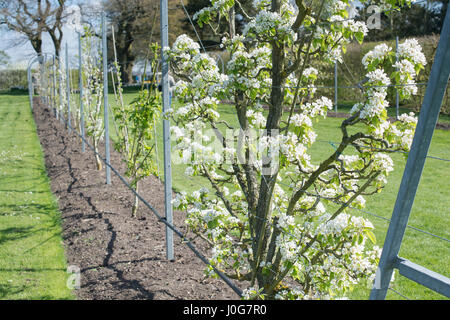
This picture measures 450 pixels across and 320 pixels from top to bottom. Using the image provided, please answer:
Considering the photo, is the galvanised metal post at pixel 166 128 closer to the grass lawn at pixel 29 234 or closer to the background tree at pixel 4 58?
the grass lawn at pixel 29 234

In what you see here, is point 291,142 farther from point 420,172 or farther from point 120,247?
point 120,247

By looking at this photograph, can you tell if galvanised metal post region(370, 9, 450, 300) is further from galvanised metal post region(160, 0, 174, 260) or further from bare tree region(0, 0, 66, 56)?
bare tree region(0, 0, 66, 56)

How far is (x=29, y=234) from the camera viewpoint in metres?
4.51

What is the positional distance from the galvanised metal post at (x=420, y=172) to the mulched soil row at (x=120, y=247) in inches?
69.2

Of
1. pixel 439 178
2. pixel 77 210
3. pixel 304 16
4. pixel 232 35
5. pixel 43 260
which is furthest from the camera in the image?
pixel 439 178

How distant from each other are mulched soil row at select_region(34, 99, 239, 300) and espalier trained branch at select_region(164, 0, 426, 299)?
0.64 m

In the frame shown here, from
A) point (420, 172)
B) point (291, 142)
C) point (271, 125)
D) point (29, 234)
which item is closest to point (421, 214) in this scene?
point (271, 125)

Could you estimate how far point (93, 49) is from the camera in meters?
7.72

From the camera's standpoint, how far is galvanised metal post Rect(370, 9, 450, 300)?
1.27 metres

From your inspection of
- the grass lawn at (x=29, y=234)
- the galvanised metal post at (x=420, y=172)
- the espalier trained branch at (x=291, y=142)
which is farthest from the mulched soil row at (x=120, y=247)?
the galvanised metal post at (x=420, y=172)

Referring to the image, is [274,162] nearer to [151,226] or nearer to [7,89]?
[151,226]

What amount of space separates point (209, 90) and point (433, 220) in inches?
128

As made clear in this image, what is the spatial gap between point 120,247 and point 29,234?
52.0 inches

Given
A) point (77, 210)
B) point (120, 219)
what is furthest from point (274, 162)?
point (77, 210)
